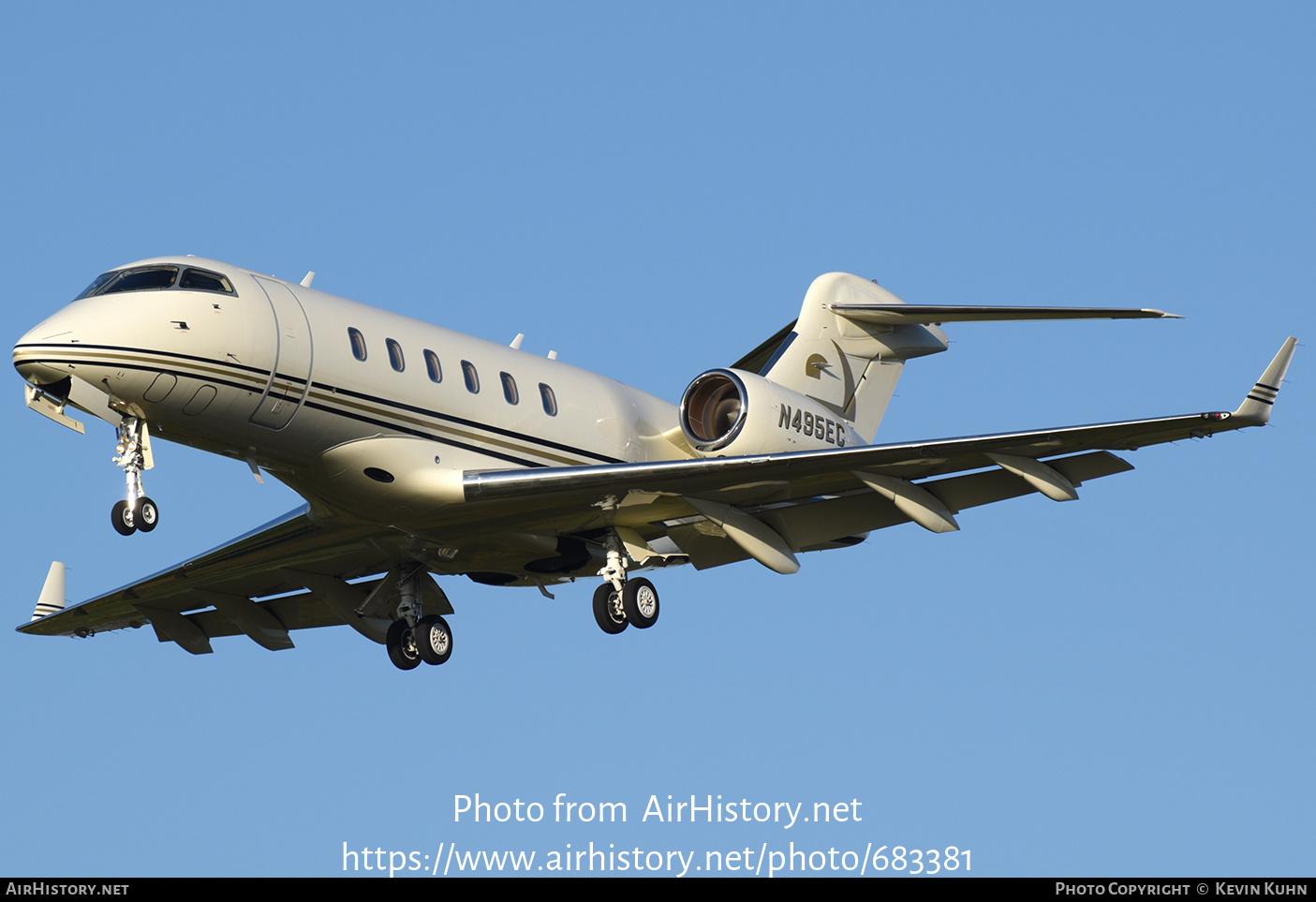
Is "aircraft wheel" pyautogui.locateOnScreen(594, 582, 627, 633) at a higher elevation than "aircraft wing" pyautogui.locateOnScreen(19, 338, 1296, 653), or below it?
below

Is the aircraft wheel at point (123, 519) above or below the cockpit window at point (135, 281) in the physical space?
below

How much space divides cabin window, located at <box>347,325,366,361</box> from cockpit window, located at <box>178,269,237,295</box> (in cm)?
139

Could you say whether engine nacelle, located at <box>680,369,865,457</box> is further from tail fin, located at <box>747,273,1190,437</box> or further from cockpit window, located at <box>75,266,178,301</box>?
cockpit window, located at <box>75,266,178,301</box>

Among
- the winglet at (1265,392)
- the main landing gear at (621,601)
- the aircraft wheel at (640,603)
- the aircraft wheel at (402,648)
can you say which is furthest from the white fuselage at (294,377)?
the winglet at (1265,392)

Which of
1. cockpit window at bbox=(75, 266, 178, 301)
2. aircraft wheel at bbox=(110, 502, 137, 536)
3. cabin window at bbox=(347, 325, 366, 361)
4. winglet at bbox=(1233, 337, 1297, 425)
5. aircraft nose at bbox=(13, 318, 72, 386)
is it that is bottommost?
aircraft wheel at bbox=(110, 502, 137, 536)

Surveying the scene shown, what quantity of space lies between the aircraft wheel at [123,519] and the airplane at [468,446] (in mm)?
36

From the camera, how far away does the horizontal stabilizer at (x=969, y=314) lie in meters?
18.9

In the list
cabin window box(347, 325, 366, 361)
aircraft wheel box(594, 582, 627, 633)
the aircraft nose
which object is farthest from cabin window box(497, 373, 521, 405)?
the aircraft nose

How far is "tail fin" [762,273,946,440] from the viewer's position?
2378 centimetres

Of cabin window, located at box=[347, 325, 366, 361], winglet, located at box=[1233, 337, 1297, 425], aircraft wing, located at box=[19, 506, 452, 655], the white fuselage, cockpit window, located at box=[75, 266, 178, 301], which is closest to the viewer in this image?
winglet, located at box=[1233, 337, 1297, 425]

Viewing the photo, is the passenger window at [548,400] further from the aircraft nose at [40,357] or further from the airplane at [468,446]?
the aircraft nose at [40,357]

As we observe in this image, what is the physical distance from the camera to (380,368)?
18.7 meters
